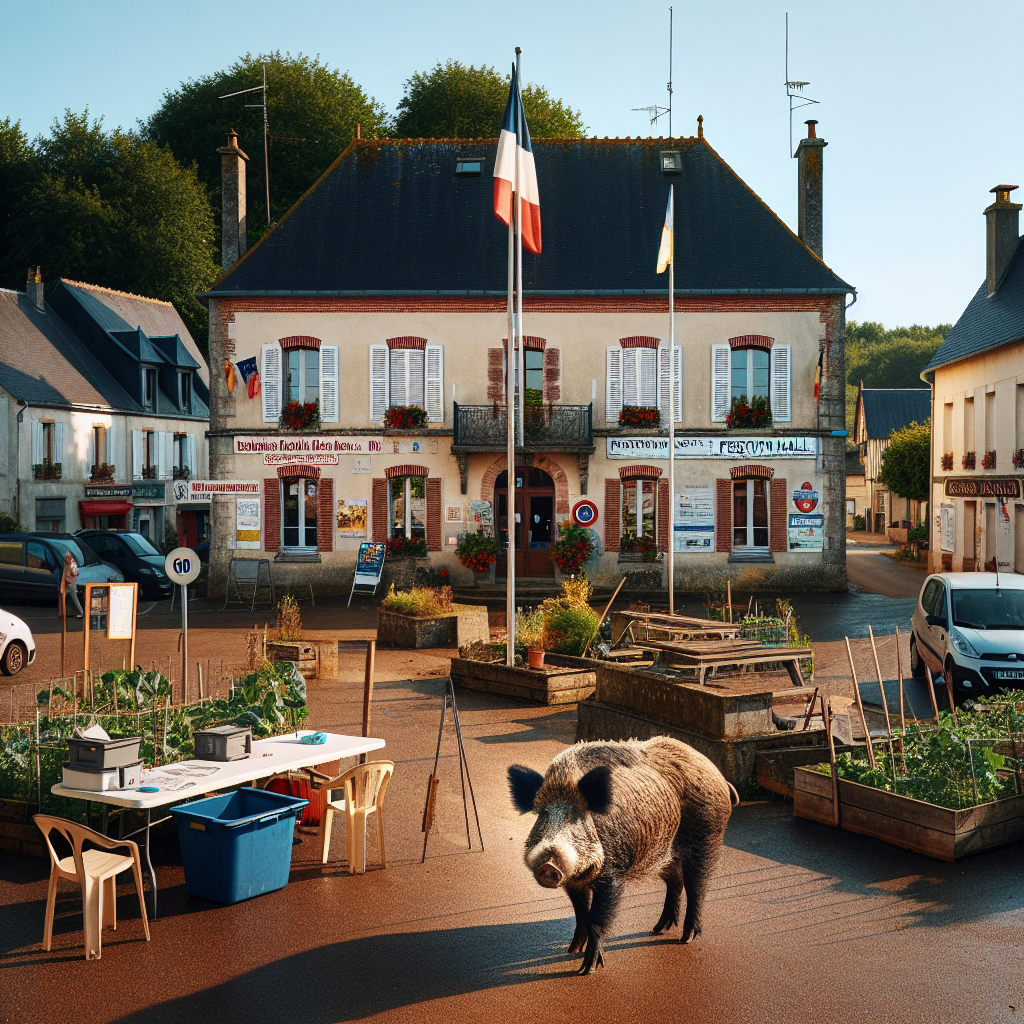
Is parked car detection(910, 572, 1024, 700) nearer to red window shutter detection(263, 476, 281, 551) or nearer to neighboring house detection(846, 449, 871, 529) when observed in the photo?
red window shutter detection(263, 476, 281, 551)

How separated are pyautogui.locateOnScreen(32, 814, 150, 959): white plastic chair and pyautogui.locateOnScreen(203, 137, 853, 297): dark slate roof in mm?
19962

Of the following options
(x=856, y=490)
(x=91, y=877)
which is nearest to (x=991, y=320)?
(x=91, y=877)

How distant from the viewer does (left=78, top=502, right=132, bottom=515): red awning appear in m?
33.2

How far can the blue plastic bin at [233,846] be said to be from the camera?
678 cm

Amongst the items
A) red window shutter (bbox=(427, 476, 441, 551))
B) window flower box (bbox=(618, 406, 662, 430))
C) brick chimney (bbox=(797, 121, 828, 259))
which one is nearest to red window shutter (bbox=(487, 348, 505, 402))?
red window shutter (bbox=(427, 476, 441, 551))

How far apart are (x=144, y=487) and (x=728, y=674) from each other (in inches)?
920

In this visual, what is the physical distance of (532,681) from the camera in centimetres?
1315

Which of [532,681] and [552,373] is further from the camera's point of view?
[552,373]

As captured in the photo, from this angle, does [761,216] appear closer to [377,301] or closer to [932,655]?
[377,301]

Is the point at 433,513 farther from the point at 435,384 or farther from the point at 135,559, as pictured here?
the point at 135,559

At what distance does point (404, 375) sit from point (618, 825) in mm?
20481

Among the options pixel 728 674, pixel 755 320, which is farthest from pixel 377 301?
pixel 728 674

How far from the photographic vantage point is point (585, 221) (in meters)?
26.8

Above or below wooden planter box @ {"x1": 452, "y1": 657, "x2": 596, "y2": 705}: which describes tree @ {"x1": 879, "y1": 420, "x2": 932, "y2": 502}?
above
